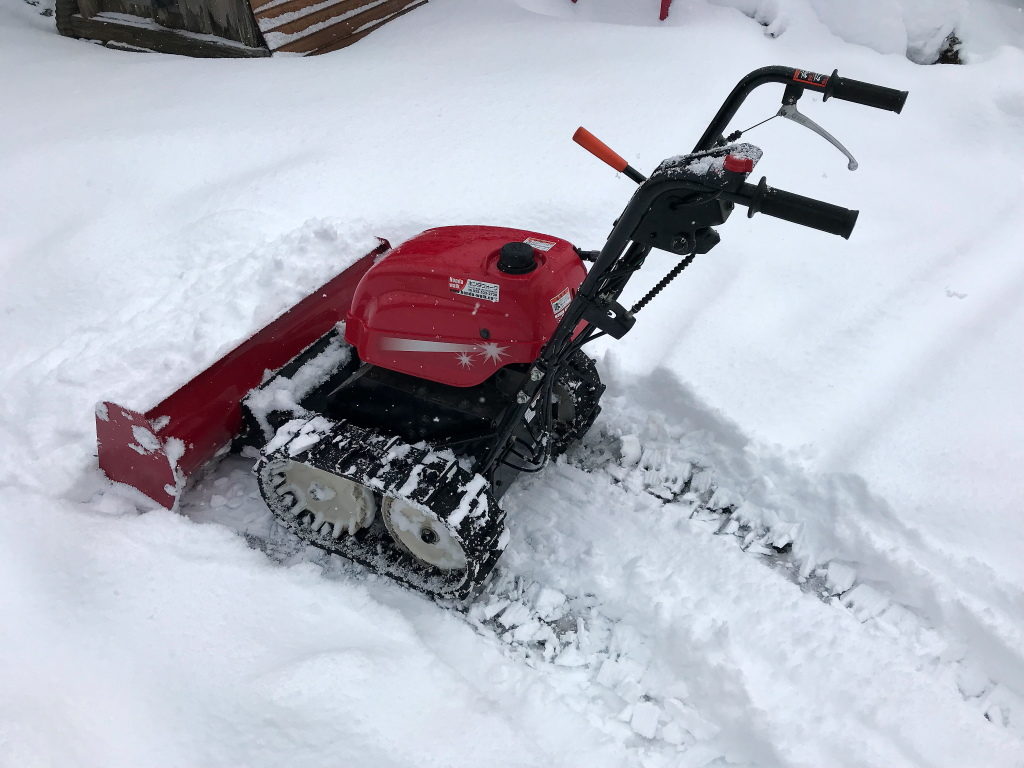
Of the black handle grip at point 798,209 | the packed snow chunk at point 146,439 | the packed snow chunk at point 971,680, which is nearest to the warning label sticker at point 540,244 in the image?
the black handle grip at point 798,209

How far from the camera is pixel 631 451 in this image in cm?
312

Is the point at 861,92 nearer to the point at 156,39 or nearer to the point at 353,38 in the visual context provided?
the point at 353,38

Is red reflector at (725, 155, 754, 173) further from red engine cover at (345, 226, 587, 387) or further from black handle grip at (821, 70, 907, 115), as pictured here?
red engine cover at (345, 226, 587, 387)

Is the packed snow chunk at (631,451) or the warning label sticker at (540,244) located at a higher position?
the warning label sticker at (540,244)

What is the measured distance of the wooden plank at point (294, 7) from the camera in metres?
6.02

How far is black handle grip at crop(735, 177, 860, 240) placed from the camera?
158cm

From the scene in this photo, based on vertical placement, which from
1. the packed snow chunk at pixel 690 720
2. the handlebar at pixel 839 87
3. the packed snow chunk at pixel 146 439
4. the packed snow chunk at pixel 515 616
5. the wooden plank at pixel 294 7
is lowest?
the packed snow chunk at pixel 515 616

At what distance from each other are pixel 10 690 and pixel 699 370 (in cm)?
273

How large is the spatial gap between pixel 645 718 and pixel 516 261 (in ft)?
4.80

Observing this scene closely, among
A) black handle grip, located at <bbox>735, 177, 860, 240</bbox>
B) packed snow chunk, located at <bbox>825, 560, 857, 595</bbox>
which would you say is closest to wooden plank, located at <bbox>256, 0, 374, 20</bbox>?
black handle grip, located at <bbox>735, 177, 860, 240</bbox>

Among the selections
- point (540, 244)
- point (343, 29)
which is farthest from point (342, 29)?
point (540, 244)

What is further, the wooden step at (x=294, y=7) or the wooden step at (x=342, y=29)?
the wooden step at (x=342, y=29)

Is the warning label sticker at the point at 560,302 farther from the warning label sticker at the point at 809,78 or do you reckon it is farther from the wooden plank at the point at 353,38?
the wooden plank at the point at 353,38

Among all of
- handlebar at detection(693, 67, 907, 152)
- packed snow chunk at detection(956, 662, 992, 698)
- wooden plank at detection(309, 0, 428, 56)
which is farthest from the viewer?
wooden plank at detection(309, 0, 428, 56)
